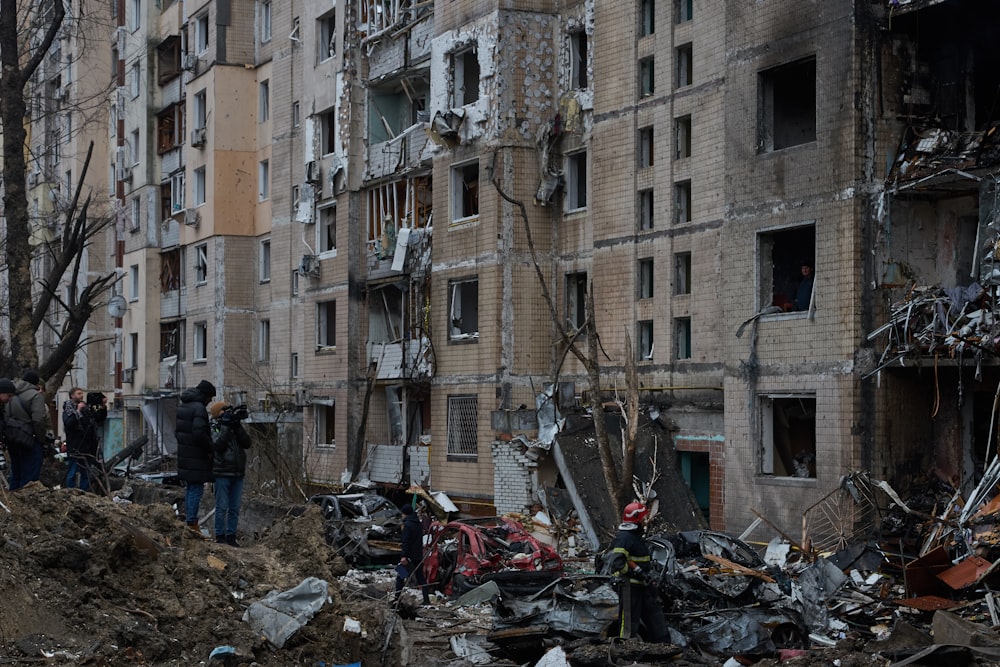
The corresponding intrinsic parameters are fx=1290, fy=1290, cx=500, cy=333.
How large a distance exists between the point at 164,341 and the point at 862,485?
107 ft

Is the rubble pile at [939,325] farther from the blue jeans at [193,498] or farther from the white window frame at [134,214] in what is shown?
the white window frame at [134,214]

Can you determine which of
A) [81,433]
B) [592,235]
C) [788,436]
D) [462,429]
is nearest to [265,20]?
[462,429]

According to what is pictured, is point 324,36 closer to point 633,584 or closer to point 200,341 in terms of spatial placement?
point 200,341

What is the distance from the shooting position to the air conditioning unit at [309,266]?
3597cm

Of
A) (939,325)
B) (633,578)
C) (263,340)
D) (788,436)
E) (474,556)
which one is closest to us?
(633,578)

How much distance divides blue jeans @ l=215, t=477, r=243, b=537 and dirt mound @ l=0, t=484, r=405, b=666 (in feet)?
8.91

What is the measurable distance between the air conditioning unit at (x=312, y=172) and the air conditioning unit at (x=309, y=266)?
84.1 inches

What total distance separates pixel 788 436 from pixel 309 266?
56.9 feet

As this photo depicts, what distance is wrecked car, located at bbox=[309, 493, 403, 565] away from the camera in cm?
2138

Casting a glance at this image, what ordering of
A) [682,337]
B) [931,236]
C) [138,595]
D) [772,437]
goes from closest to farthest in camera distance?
[138,595]
[931,236]
[772,437]
[682,337]

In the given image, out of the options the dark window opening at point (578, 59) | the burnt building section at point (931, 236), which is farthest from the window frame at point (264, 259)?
the burnt building section at point (931, 236)

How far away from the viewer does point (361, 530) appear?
21766mm

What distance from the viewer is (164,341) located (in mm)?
47344

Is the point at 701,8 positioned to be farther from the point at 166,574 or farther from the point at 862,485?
the point at 166,574
